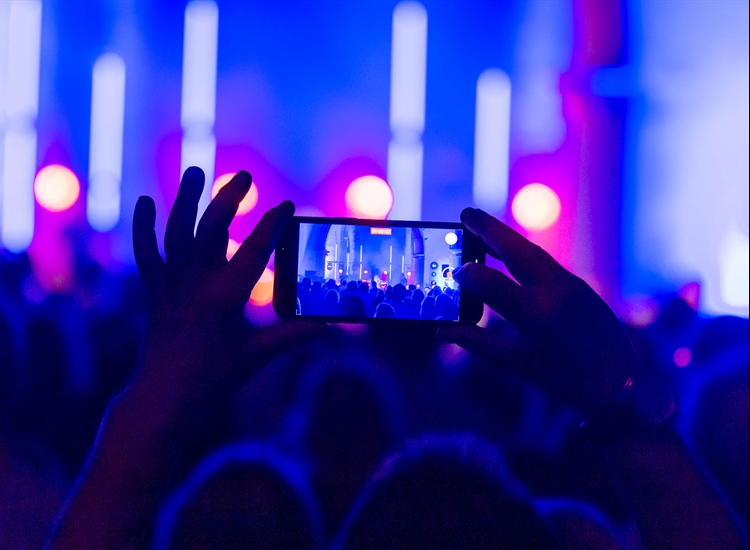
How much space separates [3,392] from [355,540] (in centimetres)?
82

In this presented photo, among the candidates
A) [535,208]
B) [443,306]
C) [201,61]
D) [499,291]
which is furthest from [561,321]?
[201,61]

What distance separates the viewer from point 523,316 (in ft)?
2.10

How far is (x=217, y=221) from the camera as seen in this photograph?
65 cm

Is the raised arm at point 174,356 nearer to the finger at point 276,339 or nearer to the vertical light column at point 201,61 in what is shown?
the finger at point 276,339

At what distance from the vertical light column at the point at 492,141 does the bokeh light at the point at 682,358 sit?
0.47 metres

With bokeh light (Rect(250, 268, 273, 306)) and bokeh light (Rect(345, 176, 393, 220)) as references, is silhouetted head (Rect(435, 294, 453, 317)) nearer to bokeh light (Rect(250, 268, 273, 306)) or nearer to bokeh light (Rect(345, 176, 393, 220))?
bokeh light (Rect(345, 176, 393, 220))

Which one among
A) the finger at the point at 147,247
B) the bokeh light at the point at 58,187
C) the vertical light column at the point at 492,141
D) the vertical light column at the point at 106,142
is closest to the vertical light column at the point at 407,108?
the vertical light column at the point at 492,141

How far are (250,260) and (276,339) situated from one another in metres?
0.12

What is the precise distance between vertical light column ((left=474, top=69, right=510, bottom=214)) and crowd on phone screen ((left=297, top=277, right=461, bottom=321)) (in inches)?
11.1

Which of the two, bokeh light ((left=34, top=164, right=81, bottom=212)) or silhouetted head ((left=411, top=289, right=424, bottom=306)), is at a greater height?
bokeh light ((left=34, top=164, right=81, bottom=212))

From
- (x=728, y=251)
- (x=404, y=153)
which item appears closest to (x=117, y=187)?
(x=404, y=153)

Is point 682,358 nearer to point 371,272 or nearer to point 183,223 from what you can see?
point 371,272

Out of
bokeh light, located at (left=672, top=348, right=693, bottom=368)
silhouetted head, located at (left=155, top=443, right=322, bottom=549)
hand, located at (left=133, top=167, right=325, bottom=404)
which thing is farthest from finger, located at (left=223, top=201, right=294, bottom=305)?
bokeh light, located at (left=672, top=348, right=693, bottom=368)

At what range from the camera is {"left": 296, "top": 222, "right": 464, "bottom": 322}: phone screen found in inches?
32.3
